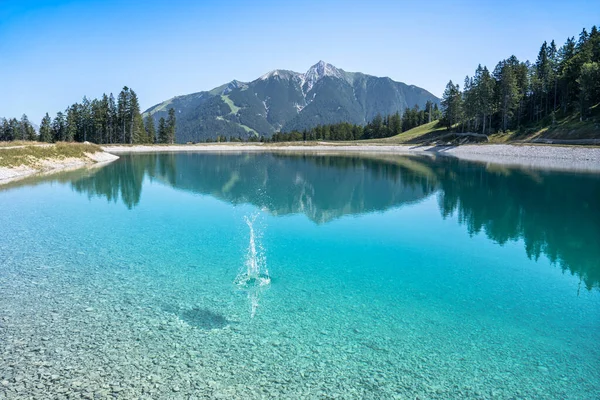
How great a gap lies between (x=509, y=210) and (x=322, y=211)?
51.0 feet

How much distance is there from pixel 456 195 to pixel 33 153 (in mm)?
61268

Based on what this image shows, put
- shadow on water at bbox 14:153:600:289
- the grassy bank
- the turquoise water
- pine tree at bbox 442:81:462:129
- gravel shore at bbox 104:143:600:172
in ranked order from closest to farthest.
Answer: the turquoise water, shadow on water at bbox 14:153:600:289, the grassy bank, gravel shore at bbox 104:143:600:172, pine tree at bbox 442:81:462:129

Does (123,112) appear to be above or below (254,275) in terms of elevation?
above

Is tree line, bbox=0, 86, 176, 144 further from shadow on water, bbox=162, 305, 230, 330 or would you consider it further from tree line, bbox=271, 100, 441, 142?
shadow on water, bbox=162, 305, 230, 330

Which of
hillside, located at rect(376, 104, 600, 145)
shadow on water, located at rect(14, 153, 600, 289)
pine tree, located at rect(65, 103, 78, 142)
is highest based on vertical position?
pine tree, located at rect(65, 103, 78, 142)

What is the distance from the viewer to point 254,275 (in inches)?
609

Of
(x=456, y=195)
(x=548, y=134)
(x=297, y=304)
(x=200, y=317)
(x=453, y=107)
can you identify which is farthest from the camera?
(x=453, y=107)

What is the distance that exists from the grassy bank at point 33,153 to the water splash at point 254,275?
148 ft

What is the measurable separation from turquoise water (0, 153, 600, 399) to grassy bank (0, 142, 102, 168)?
92.5ft

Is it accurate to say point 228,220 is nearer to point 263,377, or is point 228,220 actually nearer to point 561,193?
point 263,377

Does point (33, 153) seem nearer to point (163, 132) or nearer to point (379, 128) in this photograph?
point (163, 132)

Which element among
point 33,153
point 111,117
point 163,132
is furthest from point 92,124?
point 33,153

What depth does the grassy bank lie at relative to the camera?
164ft

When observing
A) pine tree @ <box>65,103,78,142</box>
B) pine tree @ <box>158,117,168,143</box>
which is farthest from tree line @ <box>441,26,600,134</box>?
pine tree @ <box>65,103,78,142</box>
